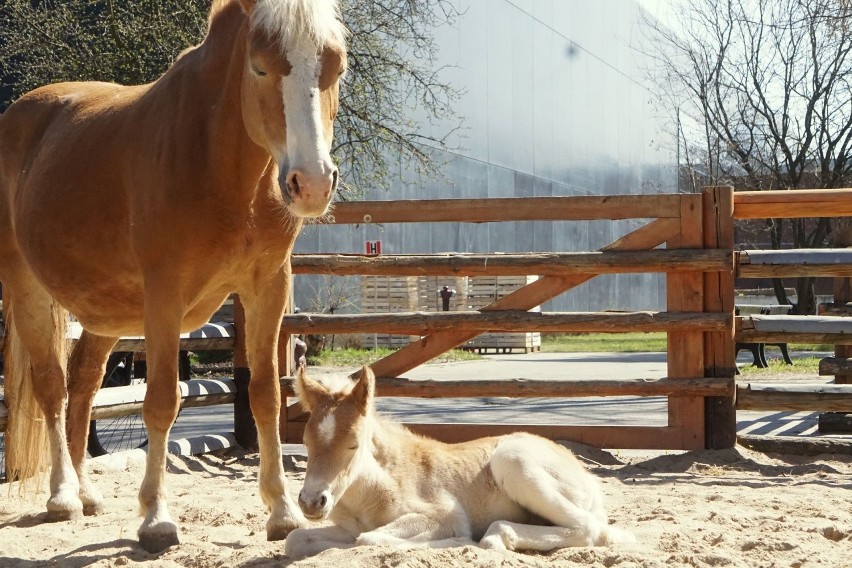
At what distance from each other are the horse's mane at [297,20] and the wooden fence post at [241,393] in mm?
4197

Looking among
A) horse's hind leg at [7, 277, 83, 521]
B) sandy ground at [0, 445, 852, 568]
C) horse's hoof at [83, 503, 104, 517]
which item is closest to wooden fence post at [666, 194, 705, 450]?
sandy ground at [0, 445, 852, 568]

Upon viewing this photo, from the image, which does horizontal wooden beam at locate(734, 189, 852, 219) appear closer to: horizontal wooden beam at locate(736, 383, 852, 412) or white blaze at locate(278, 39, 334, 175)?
horizontal wooden beam at locate(736, 383, 852, 412)

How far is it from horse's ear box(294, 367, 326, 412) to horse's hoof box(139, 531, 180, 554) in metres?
0.82

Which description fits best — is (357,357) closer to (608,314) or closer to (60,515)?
(608,314)

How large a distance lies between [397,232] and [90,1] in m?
11.5

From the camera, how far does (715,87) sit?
2422 cm

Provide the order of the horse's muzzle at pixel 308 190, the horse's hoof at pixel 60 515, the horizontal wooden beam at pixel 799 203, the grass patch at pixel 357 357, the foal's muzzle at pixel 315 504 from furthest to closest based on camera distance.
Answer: the grass patch at pixel 357 357
the horizontal wooden beam at pixel 799 203
the horse's hoof at pixel 60 515
the foal's muzzle at pixel 315 504
the horse's muzzle at pixel 308 190

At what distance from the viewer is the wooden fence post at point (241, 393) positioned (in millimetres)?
7992

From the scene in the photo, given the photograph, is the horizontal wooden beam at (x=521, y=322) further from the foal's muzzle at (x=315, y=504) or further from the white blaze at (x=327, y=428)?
the foal's muzzle at (x=315, y=504)

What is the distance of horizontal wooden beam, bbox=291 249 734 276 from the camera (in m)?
7.20

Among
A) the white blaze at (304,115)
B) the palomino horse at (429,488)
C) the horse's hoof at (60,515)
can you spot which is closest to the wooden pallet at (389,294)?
the horse's hoof at (60,515)

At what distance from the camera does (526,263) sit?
24.7 ft

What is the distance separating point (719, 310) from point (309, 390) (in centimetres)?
409

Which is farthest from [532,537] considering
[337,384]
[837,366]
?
[837,366]
